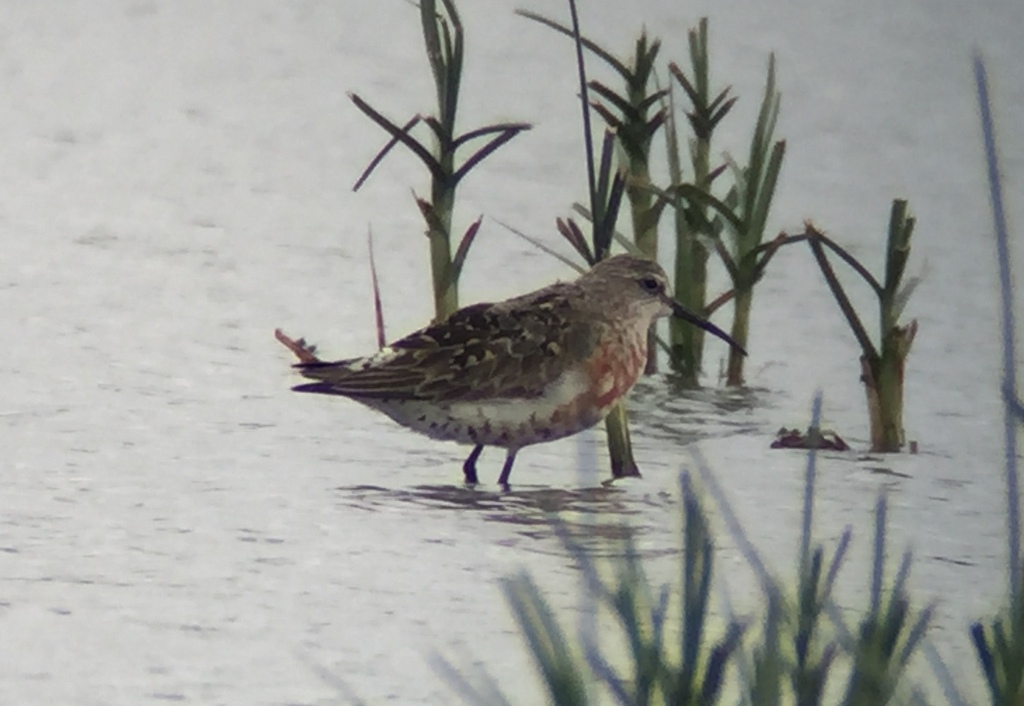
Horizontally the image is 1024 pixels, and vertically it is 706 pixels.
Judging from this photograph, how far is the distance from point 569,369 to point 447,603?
3.85 feet

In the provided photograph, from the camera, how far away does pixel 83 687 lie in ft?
11.5

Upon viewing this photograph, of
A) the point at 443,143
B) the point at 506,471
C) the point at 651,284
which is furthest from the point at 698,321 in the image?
the point at 506,471

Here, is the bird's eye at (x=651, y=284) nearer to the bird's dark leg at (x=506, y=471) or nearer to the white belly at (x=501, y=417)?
the white belly at (x=501, y=417)

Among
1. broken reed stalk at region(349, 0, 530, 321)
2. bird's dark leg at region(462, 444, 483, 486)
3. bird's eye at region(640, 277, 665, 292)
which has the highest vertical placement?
broken reed stalk at region(349, 0, 530, 321)

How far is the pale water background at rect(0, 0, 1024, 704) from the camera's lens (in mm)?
3973

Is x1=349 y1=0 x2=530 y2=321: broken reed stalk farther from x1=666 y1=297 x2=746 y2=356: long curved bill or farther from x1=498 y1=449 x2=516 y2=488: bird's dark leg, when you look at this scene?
x1=498 y1=449 x2=516 y2=488: bird's dark leg

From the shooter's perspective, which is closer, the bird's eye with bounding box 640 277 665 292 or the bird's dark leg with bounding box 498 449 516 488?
the bird's dark leg with bounding box 498 449 516 488

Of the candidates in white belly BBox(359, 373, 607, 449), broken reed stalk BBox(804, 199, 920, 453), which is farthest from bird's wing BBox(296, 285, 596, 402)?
broken reed stalk BBox(804, 199, 920, 453)

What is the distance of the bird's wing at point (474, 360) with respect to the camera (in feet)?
16.6

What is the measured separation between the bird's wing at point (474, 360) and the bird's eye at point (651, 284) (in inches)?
9.8

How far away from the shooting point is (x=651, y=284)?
5.50 metres

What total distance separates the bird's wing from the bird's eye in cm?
25

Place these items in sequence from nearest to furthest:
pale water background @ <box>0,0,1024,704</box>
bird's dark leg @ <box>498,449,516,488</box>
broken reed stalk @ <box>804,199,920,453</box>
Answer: pale water background @ <box>0,0,1024,704</box> < bird's dark leg @ <box>498,449,516,488</box> < broken reed stalk @ <box>804,199,920,453</box>

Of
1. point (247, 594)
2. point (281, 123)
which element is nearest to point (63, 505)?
point (247, 594)
